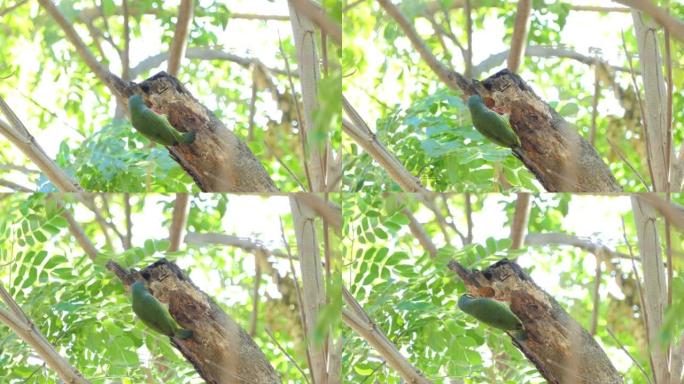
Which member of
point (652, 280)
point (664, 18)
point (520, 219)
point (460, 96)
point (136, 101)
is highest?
point (136, 101)

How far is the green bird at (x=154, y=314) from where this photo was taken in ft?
5.00

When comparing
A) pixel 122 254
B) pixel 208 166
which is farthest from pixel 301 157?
pixel 122 254

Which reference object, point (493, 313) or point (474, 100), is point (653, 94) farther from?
point (493, 313)

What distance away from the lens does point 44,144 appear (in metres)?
1.52

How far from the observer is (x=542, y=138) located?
55.9 inches

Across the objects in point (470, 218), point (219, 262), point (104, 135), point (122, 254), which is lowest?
point (470, 218)

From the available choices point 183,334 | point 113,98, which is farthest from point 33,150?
point 183,334

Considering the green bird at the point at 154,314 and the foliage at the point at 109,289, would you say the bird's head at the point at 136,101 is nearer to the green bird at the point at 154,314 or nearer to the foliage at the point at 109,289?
the foliage at the point at 109,289

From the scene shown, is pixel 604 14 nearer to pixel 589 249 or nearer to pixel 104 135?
pixel 589 249

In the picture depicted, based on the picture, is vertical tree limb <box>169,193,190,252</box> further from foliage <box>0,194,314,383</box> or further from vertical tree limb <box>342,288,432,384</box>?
vertical tree limb <box>342,288,432,384</box>

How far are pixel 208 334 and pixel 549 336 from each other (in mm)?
628

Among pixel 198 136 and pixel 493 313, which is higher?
pixel 198 136

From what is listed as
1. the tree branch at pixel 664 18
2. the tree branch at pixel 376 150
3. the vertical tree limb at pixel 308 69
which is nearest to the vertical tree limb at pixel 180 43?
the vertical tree limb at pixel 308 69

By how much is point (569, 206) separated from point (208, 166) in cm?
65
